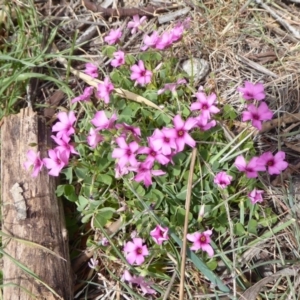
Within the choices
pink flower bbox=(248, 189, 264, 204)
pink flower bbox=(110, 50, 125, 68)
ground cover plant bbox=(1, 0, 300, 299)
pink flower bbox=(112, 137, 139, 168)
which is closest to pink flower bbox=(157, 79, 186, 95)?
ground cover plant bbox=(1, 0, 300, 299)

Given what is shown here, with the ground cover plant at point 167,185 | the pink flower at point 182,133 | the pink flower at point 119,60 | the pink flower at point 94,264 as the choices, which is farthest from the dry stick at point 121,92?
the pink flower at point 94,264

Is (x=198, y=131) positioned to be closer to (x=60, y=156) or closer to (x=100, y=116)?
(x=100, y=116)

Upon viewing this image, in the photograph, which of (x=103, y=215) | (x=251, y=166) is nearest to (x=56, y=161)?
(x=103, y=215)

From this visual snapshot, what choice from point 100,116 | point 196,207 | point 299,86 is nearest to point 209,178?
point 196,207

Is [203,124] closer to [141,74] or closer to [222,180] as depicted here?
[222,180]

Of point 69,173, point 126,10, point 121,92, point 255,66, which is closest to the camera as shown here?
point 69,173
